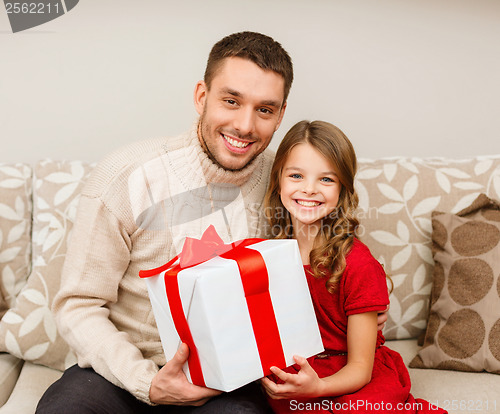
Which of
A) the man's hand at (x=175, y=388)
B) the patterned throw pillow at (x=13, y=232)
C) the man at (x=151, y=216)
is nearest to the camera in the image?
the man's hand at (x=175, y=388)

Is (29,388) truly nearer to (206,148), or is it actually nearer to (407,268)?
(206,148)

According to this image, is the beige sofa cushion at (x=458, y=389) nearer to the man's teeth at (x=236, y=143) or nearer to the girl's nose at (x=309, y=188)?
the girl's nose at (x=309, y=188)

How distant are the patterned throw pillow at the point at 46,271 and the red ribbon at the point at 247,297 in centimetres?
56

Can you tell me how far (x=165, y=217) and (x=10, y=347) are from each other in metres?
0.58

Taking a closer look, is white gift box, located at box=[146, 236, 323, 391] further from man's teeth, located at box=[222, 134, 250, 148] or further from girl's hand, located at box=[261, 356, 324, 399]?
man's teeth, located at box=[222, 134, 250, 148]

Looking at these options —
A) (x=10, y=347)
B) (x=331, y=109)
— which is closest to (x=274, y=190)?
(x=331, y=109)

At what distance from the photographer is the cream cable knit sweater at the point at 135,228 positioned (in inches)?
46.5

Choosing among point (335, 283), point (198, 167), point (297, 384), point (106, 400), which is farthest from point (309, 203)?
point (106, 400)

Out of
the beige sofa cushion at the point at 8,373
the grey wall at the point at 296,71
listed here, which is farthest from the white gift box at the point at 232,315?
the grey wall at the point at 296,71

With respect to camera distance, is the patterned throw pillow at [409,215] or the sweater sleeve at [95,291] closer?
the sweater sleeve at [95,291]

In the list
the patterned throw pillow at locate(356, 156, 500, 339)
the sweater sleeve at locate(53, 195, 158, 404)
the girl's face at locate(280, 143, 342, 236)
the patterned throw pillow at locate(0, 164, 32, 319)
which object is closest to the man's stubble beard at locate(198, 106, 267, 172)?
the girl's face at locate(280, 143, 342, 236)

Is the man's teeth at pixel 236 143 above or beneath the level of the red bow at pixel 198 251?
above

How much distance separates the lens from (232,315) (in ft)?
3.03

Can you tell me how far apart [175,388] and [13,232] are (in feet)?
2.58
